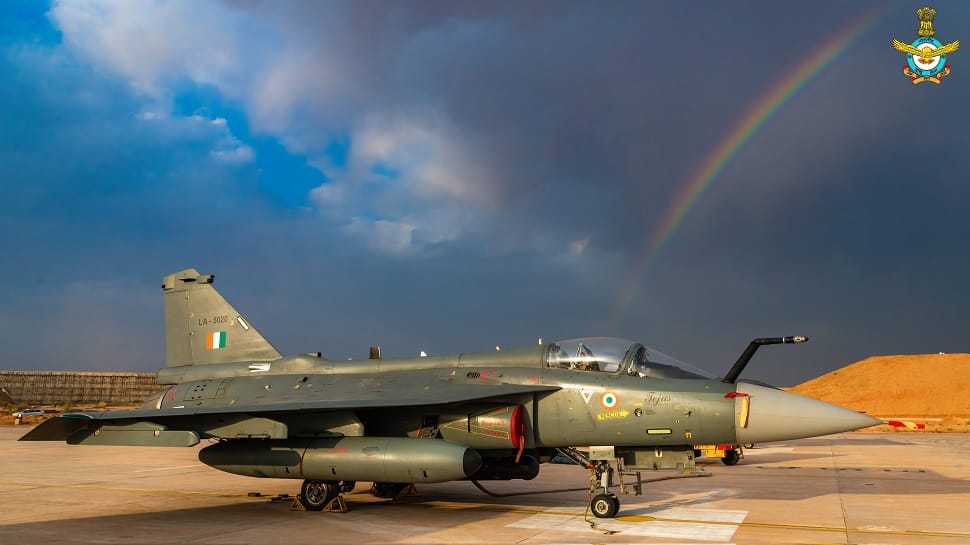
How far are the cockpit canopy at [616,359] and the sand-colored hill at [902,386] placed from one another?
5917cm

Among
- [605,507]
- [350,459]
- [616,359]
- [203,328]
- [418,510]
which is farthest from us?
[203,328]

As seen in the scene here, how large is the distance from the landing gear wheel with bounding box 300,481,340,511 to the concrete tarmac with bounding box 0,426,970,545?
229 mm

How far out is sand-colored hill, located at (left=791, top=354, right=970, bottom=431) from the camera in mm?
64375

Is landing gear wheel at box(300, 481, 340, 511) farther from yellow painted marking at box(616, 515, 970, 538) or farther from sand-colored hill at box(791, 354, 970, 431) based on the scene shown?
sand-colored hill at box(791, 354, 970, 431)

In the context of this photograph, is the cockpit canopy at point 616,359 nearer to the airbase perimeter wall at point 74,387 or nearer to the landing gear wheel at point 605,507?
the landing gear wheel at point 605,507

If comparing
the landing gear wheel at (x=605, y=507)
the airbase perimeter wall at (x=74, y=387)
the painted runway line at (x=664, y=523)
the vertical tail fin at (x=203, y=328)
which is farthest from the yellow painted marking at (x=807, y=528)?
the airbase perimeter wall at (x=74, y=387)

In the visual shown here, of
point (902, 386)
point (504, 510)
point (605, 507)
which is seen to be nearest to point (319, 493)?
point (504, 510)

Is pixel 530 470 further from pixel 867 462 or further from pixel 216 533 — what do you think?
pixel 867 462

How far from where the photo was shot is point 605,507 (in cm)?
1023

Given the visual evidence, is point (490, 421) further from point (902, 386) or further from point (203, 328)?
point (902, 386)

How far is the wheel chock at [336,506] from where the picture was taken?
11.0m

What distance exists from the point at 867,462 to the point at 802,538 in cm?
1403

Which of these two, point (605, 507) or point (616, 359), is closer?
point (605, 507)

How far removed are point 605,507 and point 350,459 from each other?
3.76 m
